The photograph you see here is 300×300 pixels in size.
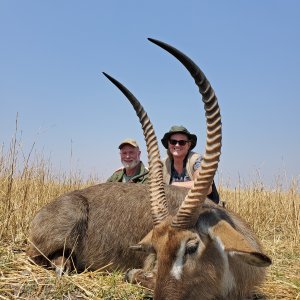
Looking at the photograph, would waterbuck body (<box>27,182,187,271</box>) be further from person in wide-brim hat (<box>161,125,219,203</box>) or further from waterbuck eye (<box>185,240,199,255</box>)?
person in wide-brim hat (<box>161,125,219,203</box>)

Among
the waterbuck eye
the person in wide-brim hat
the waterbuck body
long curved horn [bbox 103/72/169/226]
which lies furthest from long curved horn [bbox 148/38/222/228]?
the person in wide-brim hat

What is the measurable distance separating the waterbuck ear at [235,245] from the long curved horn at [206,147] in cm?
24

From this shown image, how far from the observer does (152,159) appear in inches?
168

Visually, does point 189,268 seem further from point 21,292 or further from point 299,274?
point 299,274

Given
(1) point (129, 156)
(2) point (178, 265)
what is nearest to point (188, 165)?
(1) point (129, 156)

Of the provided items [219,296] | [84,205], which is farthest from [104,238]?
[219,296]

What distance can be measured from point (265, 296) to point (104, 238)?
6.66 feet

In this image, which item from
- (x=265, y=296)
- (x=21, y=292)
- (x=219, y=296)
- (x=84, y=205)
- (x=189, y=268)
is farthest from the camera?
(x=84, y=205)

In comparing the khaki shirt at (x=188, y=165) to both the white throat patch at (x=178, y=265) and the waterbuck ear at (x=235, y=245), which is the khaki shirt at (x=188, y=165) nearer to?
the waterbuck ear at (x=235, y=245)

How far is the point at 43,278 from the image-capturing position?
458cm

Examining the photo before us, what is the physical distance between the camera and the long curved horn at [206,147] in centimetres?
335

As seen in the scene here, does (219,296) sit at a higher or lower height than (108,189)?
lower

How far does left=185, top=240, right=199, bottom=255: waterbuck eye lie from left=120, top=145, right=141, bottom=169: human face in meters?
4.71

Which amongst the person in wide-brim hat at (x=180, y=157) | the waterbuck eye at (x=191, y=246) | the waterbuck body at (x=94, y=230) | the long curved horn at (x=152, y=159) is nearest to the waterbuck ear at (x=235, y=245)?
the waterbuck eye at (x=191, y=246)
